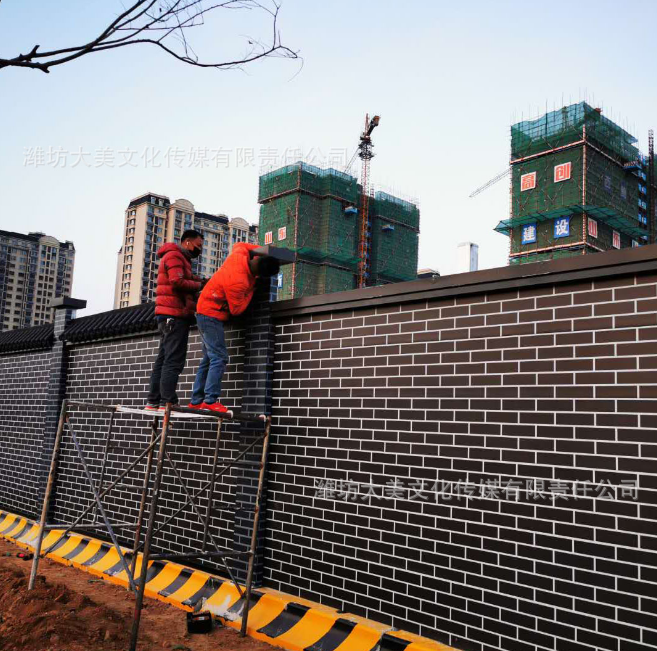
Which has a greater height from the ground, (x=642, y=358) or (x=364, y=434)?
(x=642, y=358)

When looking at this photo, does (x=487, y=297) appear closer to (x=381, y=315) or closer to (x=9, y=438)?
(x=381, y=315)

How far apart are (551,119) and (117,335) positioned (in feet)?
254

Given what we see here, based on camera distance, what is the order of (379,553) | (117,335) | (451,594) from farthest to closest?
(117,335) < (379,553) < (451,594)

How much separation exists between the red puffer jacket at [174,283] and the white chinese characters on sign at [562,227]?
71594 millimetres

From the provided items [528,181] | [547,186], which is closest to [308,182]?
[528,181]

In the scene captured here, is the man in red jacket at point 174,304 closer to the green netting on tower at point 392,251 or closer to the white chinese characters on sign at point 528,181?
the white chinese characters on sign at point 528,181

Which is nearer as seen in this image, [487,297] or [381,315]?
[487,297]

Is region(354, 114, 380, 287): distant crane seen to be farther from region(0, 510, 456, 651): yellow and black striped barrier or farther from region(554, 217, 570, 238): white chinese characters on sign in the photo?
region(0, 510, 456, 651): yellow and black striped barrier

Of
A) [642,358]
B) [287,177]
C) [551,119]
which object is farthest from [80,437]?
[287,177]

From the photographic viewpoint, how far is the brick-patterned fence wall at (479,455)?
4.19 m

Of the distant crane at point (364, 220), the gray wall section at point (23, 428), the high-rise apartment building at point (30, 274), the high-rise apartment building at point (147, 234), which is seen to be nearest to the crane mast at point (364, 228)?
the distant crane at point (364, 220)

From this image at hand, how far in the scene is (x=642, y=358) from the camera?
4.18 m

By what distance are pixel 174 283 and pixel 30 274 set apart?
382 ft

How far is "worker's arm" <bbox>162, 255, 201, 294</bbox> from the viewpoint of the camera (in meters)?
6.79
